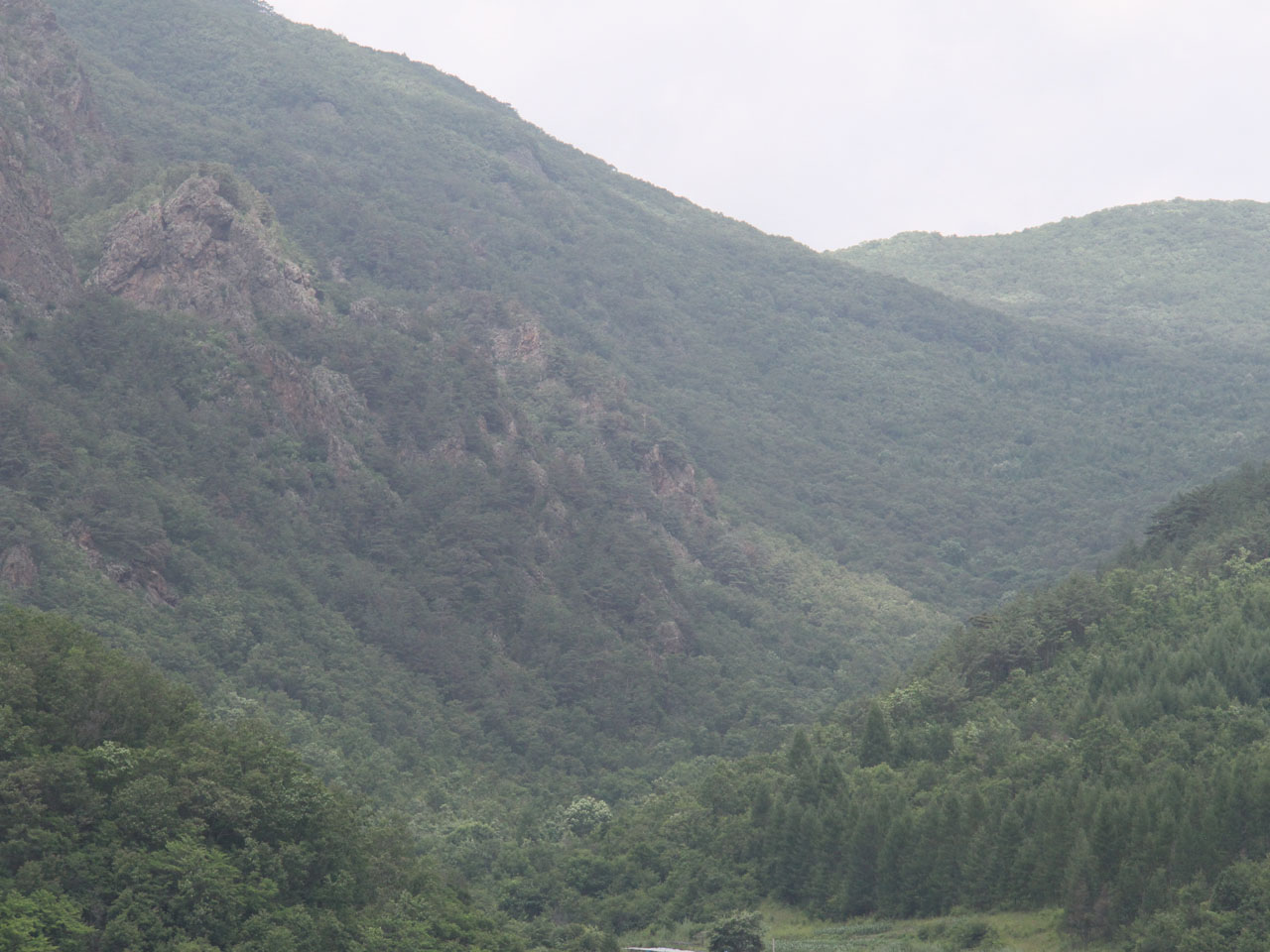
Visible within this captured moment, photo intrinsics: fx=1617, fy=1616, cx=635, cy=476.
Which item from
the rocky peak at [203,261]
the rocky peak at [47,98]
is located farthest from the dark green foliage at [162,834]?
the rocky peak at [47,98]

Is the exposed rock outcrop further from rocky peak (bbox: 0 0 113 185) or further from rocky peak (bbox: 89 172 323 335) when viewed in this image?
rocky peak (bbox: 0 0 113 185)

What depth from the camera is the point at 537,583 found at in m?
124

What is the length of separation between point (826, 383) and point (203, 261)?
82.5 metres

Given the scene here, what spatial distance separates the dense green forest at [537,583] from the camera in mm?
54156

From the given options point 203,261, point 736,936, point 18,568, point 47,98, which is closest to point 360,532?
point 203,261

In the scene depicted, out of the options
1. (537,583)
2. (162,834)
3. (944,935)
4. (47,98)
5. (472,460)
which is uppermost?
(47,98)

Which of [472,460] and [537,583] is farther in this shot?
[472,460]

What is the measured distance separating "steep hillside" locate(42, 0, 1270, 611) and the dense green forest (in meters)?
0.63

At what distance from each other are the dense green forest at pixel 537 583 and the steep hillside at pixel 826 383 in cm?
63

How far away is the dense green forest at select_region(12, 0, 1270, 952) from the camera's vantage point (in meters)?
54.2

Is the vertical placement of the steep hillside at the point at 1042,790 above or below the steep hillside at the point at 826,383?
below

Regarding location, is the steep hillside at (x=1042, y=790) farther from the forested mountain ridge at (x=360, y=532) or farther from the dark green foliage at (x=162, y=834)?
the forested mountain ridge at (x=360, y=532)

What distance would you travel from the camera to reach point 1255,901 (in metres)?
50.0

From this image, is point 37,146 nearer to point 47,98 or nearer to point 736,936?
point 47,98
